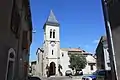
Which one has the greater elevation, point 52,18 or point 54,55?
point 52,18

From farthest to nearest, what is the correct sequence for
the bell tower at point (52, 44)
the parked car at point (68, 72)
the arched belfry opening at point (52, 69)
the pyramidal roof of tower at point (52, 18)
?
the pyramidal roof of tower at point (52, 18), the arched belfry opening at point (52, 69), the bell tower at point (52, 44), the parked car at point (68, 72)

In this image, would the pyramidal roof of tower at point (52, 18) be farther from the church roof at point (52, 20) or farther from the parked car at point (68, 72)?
the parked car at point (68, 72)

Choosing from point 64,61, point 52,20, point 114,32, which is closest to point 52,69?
point 64,61

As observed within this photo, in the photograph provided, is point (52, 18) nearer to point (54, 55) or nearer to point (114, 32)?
point (54, 55)

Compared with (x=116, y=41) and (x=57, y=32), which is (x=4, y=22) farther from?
(x=57, y=32)

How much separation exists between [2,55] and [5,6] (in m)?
2.59

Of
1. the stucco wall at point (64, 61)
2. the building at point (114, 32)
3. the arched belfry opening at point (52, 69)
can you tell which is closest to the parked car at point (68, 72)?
the stucco wall at point (64, 61)

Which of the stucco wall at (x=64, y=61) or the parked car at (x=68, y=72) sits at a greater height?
the stucco wall at (x=64, y=61)

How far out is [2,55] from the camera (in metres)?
8.87

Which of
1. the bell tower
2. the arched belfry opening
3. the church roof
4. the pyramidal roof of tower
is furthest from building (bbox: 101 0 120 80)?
the pyramidal roof of tower

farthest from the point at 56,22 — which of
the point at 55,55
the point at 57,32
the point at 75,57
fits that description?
the point at 75,57

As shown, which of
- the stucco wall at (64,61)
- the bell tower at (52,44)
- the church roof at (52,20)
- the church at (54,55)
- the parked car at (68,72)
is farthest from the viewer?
the church roof at (52,20)

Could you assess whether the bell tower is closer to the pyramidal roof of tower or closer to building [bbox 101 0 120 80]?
the pyramidal roof of tower

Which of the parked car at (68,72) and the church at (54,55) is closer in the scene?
the parked car at (68,72)
